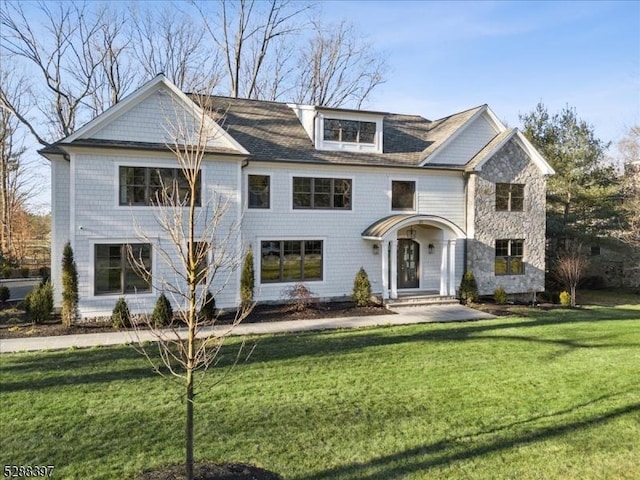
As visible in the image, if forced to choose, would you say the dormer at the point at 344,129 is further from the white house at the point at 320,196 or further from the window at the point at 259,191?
the window at the point at 259,191

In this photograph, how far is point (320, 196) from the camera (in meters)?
16.3

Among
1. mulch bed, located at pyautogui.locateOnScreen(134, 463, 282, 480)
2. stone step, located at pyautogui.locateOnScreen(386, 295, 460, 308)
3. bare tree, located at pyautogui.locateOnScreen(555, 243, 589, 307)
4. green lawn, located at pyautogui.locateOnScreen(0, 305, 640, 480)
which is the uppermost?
bare tree, located at pyautogui.locateOnScreen(555, 243, 589, 307)

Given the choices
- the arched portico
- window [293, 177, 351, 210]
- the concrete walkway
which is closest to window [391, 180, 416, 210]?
the arched portico

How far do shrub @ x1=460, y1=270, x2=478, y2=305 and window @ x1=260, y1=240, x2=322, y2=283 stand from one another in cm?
564

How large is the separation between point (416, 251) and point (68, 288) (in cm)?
1264

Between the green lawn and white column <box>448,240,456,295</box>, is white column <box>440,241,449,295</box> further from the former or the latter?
the green lawn

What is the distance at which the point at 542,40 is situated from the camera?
14.7 m

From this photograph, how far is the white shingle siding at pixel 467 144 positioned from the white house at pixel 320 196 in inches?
1.9

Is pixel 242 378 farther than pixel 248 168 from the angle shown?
No

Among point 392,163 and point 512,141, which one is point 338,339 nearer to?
point 392,163

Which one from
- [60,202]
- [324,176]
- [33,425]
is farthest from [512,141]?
[33,425]

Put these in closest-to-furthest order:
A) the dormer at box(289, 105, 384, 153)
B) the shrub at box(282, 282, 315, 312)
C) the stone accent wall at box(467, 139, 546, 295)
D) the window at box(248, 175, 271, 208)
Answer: the shrub at box(282, 282, 315, 312) → the window at box(248, 175, 271, 208) → the dormer at box(289, 105, 384, 153) → the stone accent wall at box(467, 139, 546, 295)

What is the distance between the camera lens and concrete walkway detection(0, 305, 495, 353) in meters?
10.5

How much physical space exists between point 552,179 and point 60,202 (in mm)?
24739
